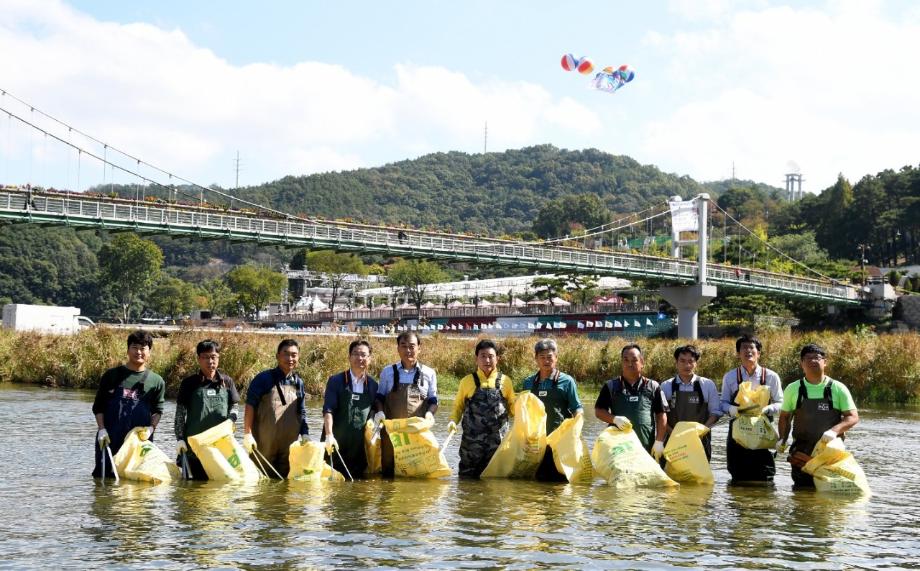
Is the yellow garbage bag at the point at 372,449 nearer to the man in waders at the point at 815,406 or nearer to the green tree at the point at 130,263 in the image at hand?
the man in waders at the point at 815,406

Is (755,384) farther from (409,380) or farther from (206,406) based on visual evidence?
(206,406)

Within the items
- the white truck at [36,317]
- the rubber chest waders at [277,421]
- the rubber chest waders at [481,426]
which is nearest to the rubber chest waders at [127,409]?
the rubber chest waders at [277,421]

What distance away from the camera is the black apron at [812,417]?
9953mm

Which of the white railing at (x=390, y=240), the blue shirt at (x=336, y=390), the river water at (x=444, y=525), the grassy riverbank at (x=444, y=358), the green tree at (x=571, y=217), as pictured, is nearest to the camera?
the river water at (x=444, y=525)

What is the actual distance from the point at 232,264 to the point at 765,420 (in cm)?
18198

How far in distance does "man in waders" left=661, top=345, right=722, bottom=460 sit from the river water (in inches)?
29.0

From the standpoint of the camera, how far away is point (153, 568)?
682cm

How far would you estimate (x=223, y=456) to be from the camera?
→ 9.95 meters

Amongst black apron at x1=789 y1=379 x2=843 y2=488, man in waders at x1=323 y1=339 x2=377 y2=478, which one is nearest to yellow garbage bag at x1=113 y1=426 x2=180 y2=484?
man in waders at x1=323 y1=339 x2=377 y2=478

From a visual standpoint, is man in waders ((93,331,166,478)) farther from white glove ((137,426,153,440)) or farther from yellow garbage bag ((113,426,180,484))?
yellow garbage bag ((113,426,180,484))

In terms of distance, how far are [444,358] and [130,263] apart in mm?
87858

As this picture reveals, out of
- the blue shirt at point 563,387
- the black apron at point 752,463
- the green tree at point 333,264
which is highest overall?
the green tree at point 333,264

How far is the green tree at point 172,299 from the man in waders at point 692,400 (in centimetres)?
11626

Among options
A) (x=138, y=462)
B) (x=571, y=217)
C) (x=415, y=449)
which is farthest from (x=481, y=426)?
(x=571, y=217)
